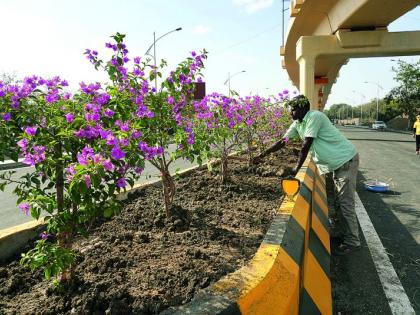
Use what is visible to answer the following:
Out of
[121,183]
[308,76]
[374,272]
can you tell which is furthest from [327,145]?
[308,76]

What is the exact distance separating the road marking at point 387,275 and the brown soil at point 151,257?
120cm

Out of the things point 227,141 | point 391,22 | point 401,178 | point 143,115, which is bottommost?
point 401,178

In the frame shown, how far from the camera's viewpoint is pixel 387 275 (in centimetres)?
389

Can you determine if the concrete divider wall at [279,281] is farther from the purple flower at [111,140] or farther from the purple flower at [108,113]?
the purple flower at [108,113]

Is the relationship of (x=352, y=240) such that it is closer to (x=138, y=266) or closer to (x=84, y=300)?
(x=138, y=266)

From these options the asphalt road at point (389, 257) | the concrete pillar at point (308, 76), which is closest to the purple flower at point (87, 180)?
the asphalt road at point (389, 257)

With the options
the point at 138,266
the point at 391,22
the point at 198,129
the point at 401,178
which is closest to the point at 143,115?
the point at 138,266

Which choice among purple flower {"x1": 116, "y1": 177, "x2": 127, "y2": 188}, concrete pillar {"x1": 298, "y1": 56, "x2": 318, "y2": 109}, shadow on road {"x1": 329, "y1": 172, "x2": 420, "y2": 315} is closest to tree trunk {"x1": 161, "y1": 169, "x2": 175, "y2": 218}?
shadow on road {"x1": 329, "y1": 172, "x2": 420, "y2": 315}

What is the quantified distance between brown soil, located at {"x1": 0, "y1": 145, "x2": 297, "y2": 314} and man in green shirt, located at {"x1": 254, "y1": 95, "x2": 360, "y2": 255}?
849 millimetres

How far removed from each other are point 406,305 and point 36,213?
9.52 ft

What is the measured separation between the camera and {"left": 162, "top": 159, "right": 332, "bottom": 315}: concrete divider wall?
1801mm

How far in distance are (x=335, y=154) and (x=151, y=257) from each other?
2588 mm

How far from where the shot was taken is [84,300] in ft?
7.93

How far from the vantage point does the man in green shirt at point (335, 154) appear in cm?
455
